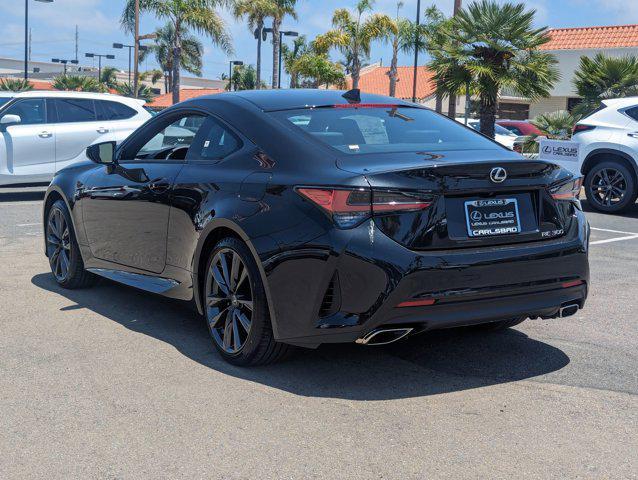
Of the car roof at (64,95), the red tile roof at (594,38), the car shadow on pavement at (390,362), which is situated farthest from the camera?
the red tile roof at (594,38)

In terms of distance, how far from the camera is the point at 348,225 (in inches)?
158

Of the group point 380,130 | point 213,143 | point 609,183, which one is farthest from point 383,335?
point 609,183

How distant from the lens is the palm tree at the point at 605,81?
1956 cm

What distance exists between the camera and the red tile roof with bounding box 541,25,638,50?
38156 mm

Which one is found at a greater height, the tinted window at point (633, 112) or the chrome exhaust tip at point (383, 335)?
the tinted window at point (633, 112)

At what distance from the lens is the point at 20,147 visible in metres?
13.5

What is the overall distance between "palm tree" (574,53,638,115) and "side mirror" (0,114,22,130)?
1216 centimetres

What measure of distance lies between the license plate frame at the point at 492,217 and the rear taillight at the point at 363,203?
0.85 ft

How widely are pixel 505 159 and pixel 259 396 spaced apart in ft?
5.63

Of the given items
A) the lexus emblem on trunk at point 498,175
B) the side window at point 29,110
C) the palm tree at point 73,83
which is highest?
the palm tree at point 73,83

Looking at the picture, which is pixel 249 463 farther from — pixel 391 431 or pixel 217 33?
pixel 217 33

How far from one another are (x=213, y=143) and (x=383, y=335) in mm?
1700

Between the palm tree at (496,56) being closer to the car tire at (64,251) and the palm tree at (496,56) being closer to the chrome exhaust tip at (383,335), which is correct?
the car tire at (64,251)

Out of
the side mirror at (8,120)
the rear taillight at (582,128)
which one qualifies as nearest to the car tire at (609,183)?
the rear taillight at (582,128)
